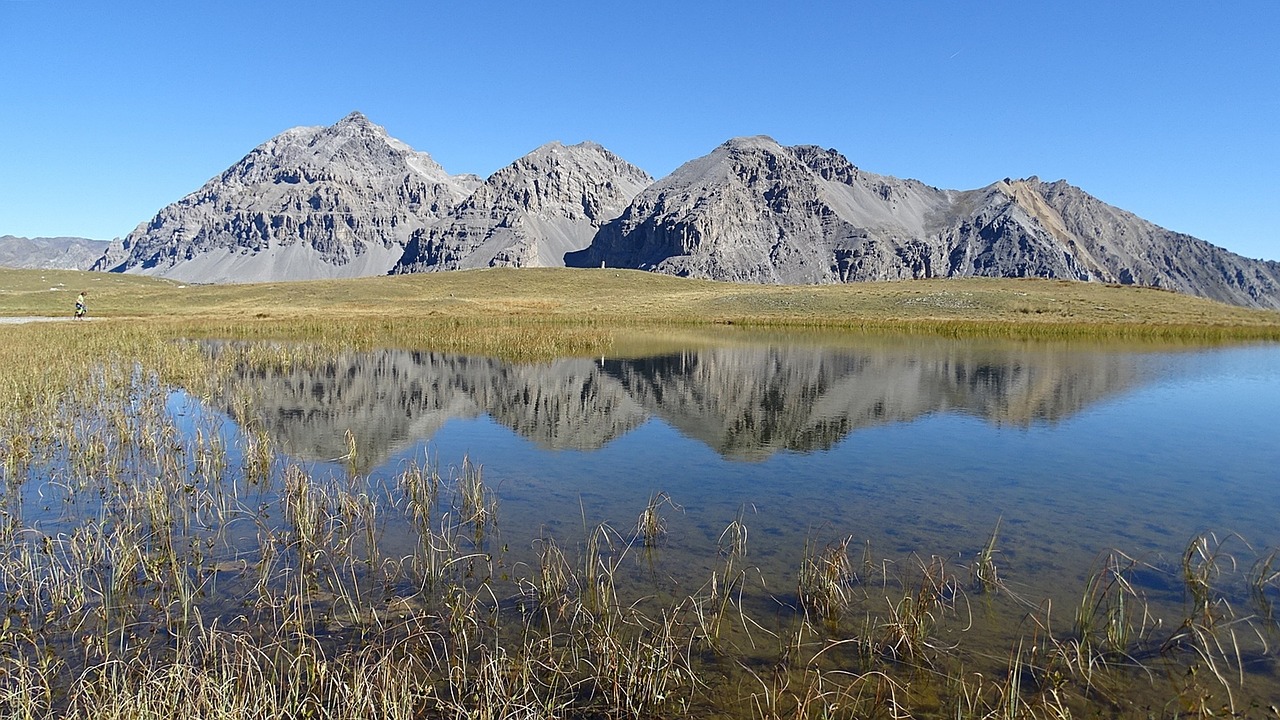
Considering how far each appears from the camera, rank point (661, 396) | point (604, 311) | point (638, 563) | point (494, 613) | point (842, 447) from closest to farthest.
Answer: point (494, 613)
point (638, 563)
point (842, 447)
point (661, 396)
point (604, 311)

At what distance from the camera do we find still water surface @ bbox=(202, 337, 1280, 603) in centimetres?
1125

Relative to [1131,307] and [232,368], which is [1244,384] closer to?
[232,368]

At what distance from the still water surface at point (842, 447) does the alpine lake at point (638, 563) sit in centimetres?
12

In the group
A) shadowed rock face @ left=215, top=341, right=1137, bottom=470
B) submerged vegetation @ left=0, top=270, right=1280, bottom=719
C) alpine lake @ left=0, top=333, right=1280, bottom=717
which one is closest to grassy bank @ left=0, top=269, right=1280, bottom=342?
shadowed rock face @ left=215, top=341, right=1137, bottom=470

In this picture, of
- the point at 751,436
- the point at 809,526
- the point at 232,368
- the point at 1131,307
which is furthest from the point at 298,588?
the point at 1131,307

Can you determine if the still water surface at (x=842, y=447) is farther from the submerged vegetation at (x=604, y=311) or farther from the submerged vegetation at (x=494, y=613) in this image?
the submerged vegetation at (x=604, y=311)

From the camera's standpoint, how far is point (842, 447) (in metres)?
18.0

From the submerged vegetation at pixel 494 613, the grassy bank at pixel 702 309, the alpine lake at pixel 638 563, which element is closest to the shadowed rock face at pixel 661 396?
the alpine lake at pixel 638 563

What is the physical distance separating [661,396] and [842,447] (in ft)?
32.7

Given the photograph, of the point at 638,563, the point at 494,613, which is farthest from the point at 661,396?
the point at 494,613

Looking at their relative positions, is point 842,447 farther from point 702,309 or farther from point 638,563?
point 702,309

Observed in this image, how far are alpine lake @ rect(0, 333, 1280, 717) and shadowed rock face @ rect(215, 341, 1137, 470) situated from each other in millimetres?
317

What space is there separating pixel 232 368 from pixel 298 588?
26.0 m

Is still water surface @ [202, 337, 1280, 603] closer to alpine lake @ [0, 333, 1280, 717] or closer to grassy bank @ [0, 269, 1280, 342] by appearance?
alpine lake @ [0, 333, 1280, 717]
